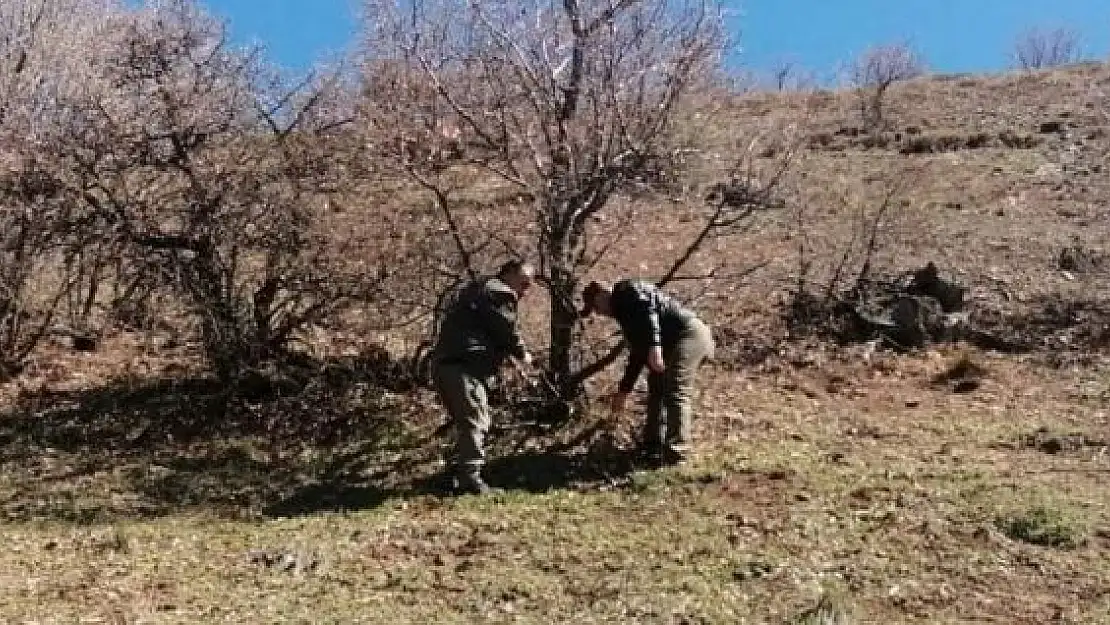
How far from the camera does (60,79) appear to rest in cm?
1251

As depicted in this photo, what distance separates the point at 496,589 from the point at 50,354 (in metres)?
7.45

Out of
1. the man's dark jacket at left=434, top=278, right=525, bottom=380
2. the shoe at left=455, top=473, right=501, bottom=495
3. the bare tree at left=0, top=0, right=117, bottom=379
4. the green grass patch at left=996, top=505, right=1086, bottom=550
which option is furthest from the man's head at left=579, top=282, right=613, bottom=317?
the bare tree at left=0, top=0, right=117, bottom=379

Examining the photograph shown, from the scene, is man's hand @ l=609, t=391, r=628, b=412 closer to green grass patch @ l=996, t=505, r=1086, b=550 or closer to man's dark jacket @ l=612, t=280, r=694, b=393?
man's dark jacket @ l=612, t=280, r=694, b=393

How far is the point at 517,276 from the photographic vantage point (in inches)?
354

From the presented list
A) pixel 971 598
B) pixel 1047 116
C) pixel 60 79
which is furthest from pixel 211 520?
pixel 1047 116

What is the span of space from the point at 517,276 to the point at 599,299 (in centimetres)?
62

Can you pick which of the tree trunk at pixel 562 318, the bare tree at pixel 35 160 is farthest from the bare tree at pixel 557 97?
the bare tree at pixel 35 160

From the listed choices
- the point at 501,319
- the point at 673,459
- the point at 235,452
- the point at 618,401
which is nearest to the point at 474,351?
the point at 501,319

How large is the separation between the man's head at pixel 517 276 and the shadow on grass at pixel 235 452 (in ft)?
4.45

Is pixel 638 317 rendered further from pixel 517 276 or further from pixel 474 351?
pixel 474 351

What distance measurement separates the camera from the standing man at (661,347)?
9.11 m

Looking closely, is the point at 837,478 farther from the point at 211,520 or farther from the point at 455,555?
the point at 211,520

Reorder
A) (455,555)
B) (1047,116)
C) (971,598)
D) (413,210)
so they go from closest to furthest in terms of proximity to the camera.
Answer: (971,598) < (455,555) < (413,210) < (1047,116)

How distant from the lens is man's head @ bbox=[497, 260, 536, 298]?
29.5 feet
